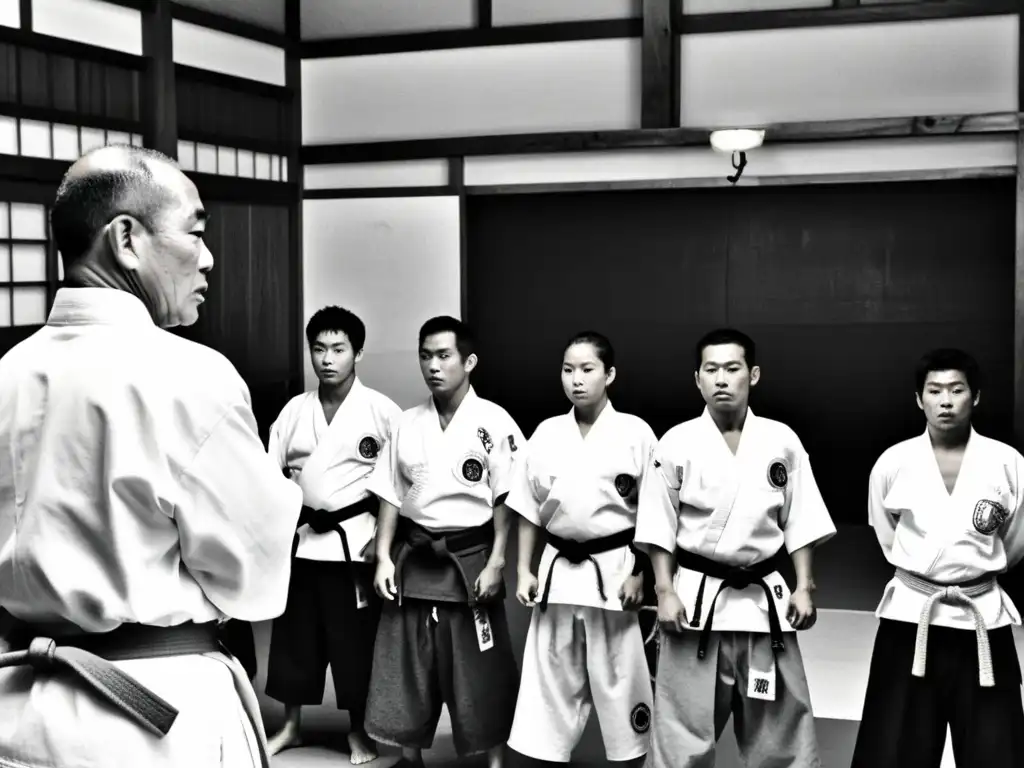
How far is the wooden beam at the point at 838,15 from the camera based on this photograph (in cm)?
623

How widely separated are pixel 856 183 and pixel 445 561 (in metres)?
3.73

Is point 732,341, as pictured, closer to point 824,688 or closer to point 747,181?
point 824,688

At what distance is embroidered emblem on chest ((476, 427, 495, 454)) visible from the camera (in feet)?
13.8

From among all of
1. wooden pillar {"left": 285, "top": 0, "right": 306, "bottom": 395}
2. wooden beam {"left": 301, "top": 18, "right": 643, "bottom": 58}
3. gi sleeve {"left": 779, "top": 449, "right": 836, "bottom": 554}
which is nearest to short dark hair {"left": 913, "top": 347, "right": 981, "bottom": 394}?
gi sleeve {"left": 779, "top": 449, "right": 836, "bottom": 554}

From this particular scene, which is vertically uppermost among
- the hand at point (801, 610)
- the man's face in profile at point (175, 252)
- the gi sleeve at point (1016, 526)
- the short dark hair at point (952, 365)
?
the man's face in profile at point (175, 252)

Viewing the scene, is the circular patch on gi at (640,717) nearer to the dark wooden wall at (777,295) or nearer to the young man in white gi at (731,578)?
the young man in white gi at (731,578)

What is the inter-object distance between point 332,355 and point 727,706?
1.96 m

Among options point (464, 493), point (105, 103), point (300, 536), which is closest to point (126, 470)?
point (464, 493)

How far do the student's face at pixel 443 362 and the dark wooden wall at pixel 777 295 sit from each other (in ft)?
9.68

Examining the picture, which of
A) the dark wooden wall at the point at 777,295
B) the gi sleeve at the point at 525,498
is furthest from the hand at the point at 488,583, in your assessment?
the dark wooden wall at the point at 777,295

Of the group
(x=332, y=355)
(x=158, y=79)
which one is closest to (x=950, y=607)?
(x=332, y=355)

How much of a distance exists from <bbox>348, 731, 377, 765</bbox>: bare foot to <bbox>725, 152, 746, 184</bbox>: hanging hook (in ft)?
12.4

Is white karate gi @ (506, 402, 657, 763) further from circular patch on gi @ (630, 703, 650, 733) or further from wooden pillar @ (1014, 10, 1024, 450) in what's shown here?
wooden pillar @ (1014, 10, 1024, 450)

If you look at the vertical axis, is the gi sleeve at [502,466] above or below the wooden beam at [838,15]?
below
